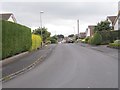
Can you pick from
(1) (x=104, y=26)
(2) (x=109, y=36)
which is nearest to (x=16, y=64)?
(2) (x=109, y=36)

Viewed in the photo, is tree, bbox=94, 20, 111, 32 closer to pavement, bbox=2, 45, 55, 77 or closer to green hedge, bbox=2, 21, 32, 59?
green hedge, bbox=2, 21, 32, 59

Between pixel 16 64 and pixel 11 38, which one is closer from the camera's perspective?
pixel 16 64

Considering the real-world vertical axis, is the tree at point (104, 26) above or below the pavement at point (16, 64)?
above

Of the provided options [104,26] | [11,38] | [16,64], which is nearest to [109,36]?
[104,26]

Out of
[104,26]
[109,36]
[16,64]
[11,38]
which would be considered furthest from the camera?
[104,26]

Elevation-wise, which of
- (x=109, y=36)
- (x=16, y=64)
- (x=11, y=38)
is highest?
(x=11, y=38)

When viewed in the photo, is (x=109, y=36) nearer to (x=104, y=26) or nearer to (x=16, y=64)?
(x=104, y=26)

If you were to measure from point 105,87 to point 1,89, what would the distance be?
3462 millimetres

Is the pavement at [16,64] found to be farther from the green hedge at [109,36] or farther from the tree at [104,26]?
the tree at [104,26]

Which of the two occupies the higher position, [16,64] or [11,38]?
[11,38]

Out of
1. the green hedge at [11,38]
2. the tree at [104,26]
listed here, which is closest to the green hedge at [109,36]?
the tree at [104,26]

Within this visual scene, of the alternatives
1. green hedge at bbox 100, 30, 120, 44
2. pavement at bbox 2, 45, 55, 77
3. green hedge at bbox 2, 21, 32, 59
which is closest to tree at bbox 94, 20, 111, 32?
green hedge at bbox 100, 30, 120, 44

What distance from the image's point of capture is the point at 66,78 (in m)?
12.4

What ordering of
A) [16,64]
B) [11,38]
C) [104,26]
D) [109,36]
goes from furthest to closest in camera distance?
[104,26] → [109,36] → [11,38] → [16,64]
